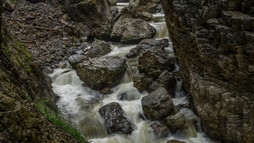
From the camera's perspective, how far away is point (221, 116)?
20.3ft

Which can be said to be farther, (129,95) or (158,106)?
(129,95)

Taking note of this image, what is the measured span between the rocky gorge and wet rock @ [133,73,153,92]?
0.14 feet

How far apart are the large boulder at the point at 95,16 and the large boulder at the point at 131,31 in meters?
0.76

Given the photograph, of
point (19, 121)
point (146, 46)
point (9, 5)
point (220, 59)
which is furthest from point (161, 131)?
point (9, 5)

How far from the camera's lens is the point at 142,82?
30.6 feet

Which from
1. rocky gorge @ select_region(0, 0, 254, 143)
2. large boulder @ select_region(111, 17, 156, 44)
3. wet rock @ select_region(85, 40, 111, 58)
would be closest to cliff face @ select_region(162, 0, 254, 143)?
rocky gorge @ select_region(0, 0, 254, 143)

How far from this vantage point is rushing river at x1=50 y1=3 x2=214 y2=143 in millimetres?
7262

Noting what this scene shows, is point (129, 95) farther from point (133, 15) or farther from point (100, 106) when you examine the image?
point (133, 15)

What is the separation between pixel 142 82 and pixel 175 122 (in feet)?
8.50

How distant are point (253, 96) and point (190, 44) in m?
2.06

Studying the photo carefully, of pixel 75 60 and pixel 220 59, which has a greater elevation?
pixel 220 59

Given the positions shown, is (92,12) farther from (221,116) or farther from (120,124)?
(221,116)

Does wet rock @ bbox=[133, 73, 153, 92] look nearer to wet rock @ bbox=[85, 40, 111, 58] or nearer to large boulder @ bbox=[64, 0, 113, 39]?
wet rock @ bbox=[85, 40, 111, 58]

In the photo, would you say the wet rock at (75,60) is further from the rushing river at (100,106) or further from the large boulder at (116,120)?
the large boulder at (116,120)
